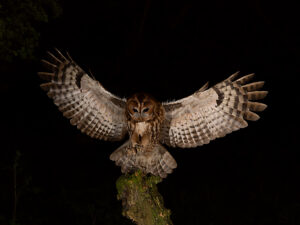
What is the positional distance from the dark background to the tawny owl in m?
1.47

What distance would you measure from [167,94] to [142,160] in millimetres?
1863

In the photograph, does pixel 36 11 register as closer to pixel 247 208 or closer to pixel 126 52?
pixel 126 52

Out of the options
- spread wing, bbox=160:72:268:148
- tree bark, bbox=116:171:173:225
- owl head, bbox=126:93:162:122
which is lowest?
tree bark, bbox=116:171:173:225

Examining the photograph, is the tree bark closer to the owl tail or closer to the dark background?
the owl tail

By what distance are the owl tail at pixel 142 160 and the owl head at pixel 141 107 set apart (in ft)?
1.28

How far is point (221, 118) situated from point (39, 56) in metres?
2.50

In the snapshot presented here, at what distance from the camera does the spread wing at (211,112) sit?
3.23 metres

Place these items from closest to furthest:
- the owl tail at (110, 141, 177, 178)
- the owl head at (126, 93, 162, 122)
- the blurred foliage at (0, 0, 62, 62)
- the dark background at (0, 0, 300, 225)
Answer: the owl head at (126, 93, 162, 122), the blurred foliage at (0, 0, 62, 62), the owl tail at (110, 141, 177, 178), the dark background at (0, 0, 300, 225)

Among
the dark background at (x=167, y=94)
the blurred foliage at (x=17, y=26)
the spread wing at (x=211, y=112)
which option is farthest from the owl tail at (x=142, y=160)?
the dark background at (x=167, y=94)

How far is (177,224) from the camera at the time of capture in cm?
499

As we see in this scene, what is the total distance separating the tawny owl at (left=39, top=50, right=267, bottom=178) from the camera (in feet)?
10.7

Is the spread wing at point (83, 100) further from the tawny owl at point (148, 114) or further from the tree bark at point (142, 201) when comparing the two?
the tree bark at point (142, 201)

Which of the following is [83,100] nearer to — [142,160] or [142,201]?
[142,160]

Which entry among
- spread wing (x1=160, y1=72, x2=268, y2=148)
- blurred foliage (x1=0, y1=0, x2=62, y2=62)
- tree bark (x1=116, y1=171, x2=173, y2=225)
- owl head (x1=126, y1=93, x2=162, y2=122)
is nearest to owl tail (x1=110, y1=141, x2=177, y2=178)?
spread wing (x1=160, y1=72, x2=268, y2=148)
